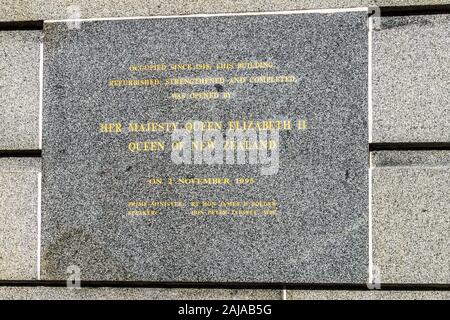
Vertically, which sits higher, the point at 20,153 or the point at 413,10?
the point at 413,10

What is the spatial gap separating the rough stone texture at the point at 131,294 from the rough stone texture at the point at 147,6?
186 centimetres

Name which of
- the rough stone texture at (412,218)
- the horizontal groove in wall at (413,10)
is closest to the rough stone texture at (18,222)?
the rough stone texture at (412,218)

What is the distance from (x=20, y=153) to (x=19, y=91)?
1.40 feet

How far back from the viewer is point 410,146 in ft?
11.3

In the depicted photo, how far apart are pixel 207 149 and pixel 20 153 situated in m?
1.30

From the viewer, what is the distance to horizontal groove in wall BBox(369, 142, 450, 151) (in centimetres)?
342

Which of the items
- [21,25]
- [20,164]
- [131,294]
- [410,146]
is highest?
[21,25]

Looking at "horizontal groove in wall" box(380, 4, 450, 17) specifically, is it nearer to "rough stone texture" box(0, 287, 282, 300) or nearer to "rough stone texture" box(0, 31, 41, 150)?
"rough stone texture" box(0, 287, 282, 300)

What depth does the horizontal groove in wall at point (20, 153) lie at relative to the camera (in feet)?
11.9

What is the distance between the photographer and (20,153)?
3660 mm

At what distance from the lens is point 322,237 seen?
3400mm

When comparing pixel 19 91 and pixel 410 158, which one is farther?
pixel 19 91

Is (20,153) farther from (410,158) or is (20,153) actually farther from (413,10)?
(413,10)

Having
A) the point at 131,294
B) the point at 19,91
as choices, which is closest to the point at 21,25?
the point at 19,91
